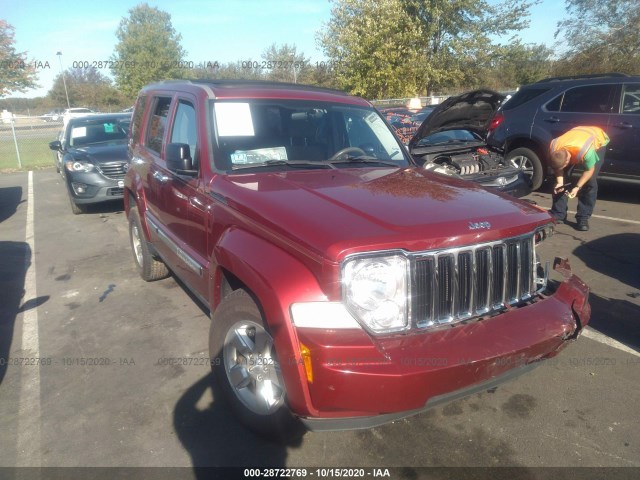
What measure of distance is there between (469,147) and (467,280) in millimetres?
5386

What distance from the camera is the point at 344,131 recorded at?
3926 mm

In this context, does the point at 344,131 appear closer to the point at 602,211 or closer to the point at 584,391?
the point at 584,391

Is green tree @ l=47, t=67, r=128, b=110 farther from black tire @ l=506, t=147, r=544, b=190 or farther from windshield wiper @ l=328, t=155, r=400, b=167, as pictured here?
windshield wiper @ l=328, t=155, r=400, b=167

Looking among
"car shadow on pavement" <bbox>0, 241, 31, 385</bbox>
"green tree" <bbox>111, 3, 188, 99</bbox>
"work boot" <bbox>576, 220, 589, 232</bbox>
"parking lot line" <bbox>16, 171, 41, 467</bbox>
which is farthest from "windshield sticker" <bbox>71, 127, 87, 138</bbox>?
"green tree" <bbox>111, 3, 188, 99</bbox>

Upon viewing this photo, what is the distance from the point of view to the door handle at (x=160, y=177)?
12.9 ft

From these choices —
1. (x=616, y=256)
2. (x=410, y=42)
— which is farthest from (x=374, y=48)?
(x=616, y=256)

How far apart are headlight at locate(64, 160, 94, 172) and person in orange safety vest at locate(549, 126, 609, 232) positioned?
7397 mm

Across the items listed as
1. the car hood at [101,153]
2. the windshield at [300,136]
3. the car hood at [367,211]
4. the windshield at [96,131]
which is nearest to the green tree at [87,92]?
the windshield at [96,131]

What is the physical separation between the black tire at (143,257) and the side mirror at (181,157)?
5.99 ft

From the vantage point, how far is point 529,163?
336 inches

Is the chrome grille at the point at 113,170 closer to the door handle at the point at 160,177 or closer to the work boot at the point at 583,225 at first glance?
the door handle at the point at 160,177

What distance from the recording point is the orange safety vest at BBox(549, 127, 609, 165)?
Answer: 6055 millimetres

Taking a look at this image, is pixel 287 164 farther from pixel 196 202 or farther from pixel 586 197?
pixel 586 197

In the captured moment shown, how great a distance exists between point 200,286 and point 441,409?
6.03 ft
